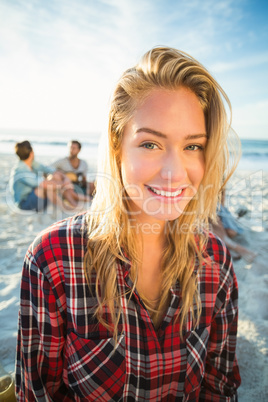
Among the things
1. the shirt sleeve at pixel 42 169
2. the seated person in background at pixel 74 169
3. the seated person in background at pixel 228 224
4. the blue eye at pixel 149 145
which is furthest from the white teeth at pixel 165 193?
the shirt sleeve at pixel 42 169

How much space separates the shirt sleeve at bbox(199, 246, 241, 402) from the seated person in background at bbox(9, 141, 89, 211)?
422 centimetres

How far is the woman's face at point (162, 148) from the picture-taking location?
1.05 metres

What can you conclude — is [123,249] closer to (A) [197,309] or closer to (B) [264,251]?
(A) [197,309]

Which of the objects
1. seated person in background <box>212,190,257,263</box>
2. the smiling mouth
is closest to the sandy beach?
seated person in background <box>212,190,257,263</box>

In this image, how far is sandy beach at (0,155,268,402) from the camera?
2.02m

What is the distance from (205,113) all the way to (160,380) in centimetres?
119

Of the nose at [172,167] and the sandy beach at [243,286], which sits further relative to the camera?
the sandy beach at [243,286]

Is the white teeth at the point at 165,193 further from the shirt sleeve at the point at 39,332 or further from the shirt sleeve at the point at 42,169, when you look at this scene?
the shirt sleeve at the point at 42,169

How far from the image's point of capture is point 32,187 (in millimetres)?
4969

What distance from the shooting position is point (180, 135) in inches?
41.5

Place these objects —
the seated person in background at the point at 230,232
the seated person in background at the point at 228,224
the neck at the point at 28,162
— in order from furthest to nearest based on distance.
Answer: the neck at the point at 28,162 < the seated person in background at the point at 228,224 < the seated person in background at the point at 230,232

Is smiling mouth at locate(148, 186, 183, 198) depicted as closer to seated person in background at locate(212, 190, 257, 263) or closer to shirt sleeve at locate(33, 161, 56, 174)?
seated person in background at locate(212, 190, 257, 263)

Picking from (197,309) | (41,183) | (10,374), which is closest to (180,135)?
(197,309)

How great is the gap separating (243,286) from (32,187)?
3.93m
